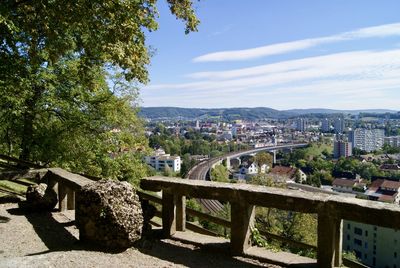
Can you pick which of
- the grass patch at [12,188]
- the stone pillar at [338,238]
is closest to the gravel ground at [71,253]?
the stone pillar at [338,238]

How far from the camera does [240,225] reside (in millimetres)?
6188

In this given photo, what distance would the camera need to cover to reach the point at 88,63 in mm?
12961

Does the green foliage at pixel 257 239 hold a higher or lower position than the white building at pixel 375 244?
higher

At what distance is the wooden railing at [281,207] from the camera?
5078 millimetres

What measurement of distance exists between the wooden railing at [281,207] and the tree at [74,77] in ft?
16.3

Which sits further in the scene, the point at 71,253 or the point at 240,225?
the point at 240,225

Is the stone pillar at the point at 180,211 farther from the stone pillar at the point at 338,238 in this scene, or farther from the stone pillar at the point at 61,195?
the stone pillar at the point at 61,195

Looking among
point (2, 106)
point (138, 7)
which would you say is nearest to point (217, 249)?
point (138, 7)

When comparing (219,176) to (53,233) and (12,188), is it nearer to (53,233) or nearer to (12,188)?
(12,188)

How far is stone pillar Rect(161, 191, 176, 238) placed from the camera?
7070 millimetres

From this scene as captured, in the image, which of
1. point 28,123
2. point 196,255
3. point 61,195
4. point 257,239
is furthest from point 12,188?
point 257,239

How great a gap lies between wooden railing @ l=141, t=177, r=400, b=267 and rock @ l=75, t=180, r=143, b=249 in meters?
0.81

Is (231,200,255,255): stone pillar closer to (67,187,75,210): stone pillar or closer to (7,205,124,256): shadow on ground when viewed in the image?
(7,205,124,256): shadow on ground

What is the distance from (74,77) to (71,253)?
11979mm
